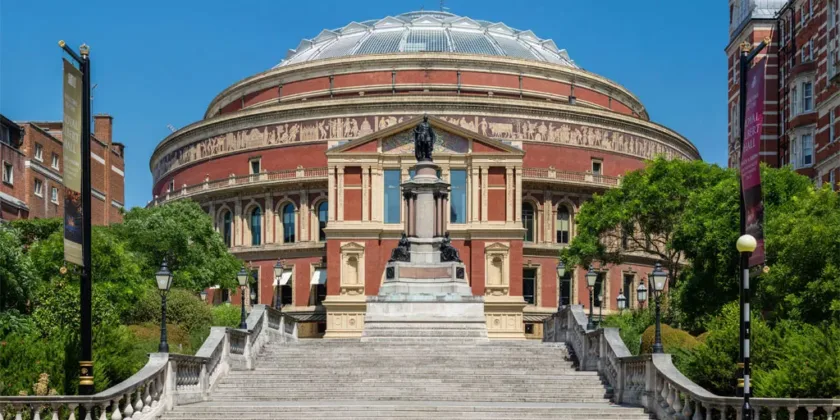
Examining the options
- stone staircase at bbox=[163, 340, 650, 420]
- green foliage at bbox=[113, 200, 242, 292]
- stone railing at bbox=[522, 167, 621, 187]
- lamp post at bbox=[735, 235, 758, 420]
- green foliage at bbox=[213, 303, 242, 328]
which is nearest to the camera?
lamp post at bbox=[735, 235, 758, 420]

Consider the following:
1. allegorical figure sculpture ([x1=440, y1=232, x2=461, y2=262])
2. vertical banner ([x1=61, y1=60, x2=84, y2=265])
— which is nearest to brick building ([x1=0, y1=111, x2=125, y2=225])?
allegorical figure sculpture ([x1=440, y1=232, x2=461, y2=262])

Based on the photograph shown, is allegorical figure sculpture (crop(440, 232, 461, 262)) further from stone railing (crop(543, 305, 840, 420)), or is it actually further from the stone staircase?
the stone staircase

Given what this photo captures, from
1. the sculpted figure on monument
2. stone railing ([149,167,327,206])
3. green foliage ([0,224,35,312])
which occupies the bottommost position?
green foliage ([0,224,35,312])

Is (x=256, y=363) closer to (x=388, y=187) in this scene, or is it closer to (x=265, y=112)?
(x=388, y=187)

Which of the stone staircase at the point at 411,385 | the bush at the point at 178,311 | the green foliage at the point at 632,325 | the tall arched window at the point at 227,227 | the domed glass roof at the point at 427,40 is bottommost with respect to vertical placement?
the stone staircase at the point at 411,385

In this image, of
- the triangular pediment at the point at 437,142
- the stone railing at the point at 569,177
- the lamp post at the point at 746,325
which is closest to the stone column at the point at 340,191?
the triangular pediment at the point at 437,142

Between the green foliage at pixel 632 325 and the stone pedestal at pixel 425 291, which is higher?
the stone pedestal at pixel 425 291

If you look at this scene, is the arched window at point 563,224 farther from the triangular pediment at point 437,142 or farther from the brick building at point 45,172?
the brick building at point 45,172

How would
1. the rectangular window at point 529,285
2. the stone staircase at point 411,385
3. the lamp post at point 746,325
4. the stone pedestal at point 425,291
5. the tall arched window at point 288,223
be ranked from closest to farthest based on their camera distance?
the lamp post at point 746,325
the stone staircase at point 411,385
the stone pedestal at point 425,291
the rectangular window at point 529,285
the tall arched window at point 288,223

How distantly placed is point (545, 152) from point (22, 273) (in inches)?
1740

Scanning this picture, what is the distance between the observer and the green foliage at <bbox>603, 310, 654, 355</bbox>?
4388cm

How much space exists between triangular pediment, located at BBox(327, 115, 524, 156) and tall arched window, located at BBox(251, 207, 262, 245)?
54.3ft

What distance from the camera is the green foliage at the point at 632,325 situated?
43.9 meters

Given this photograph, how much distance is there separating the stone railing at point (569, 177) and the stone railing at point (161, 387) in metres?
43.1
